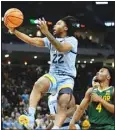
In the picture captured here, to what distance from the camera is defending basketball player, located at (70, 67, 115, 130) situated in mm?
5281

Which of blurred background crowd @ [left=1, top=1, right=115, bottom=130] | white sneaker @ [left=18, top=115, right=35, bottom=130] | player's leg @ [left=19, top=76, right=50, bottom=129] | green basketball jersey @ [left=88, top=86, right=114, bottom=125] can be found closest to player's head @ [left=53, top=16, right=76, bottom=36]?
player's leg @ [left=19, top=76, right=50, bottom=129]

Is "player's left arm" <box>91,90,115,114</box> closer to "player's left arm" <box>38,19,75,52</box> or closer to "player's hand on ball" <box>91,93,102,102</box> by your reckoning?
"player's hand on ball" <box>91,93,102,102</box>

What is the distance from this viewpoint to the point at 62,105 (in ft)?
17.8

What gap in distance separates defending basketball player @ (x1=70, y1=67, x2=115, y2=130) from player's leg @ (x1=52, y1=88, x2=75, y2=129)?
0.14 metres

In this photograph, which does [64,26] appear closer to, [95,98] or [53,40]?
[53,40]

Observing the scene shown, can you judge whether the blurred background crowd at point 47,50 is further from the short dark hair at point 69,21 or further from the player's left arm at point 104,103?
the player's left arm at point 104,103

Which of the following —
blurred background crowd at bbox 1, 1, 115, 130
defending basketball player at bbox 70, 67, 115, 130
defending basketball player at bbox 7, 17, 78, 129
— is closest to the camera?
defending basketball player at bbox 70, 67, 115, 130

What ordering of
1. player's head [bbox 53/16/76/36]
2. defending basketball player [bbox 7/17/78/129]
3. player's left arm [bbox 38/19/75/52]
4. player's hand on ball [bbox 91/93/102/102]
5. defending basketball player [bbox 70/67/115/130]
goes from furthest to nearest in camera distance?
1. player's head [bbox 53/16/76/36]
2. defending basketball player [bbox 7/17/78/129]
3. defending basketball player [bbox 70/67/115/130]
4. player's hand on ball [bbox 91/93/102/102]
5. player's left arm [bbox 38/19/75/52]

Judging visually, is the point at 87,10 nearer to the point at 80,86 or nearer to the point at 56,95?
the point at 80,86

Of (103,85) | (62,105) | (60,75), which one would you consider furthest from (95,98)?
(60,75)

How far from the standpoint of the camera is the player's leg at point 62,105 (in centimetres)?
539

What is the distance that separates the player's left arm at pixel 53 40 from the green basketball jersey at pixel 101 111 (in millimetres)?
580

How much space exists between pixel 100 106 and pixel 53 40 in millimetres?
909

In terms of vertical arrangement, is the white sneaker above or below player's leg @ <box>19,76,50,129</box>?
below
